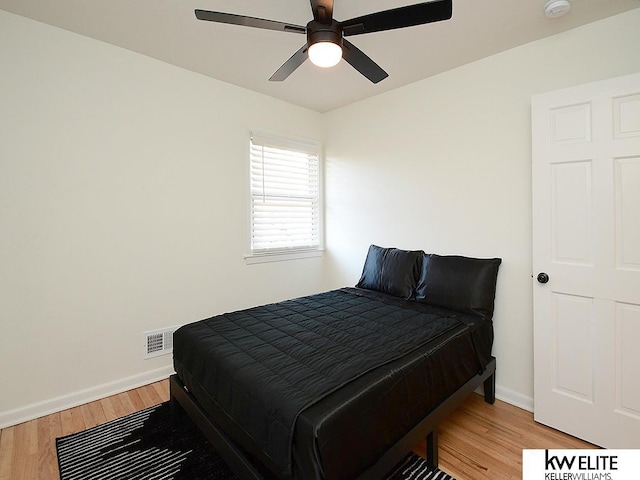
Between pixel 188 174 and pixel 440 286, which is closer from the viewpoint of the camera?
pixel 440 286

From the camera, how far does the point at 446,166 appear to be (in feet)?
9.25

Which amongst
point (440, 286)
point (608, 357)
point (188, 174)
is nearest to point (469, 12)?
point (440, 286)

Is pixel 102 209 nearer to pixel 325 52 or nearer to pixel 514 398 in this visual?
pixel 325 52

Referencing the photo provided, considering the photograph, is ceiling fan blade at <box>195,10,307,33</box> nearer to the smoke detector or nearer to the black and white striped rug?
the smoke detector

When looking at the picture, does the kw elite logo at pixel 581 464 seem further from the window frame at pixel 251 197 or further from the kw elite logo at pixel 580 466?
the window frame at pixel 251 197

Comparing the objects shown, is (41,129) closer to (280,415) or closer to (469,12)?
(280,415)

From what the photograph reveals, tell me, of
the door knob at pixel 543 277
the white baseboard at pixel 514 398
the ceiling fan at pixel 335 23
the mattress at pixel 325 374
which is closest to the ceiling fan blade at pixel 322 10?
the ceiling fan at pixel 335 23

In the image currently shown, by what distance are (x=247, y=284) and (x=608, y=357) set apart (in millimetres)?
2868

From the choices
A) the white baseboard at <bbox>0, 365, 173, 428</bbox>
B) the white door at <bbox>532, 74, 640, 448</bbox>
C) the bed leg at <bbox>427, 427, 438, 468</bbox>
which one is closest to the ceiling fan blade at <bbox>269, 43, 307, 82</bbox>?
the white door at <bbox>532, 74, 640, 448</bbox>

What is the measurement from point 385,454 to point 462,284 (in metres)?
1.43

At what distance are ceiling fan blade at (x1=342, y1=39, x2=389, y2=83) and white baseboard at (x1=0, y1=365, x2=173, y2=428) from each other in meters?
2.80

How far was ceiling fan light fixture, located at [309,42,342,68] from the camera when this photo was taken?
5.47 ft

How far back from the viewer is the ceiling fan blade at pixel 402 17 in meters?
1.43

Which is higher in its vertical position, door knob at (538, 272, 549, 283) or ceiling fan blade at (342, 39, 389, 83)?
ceiling fan blade at (342, 39, 389, 83)
